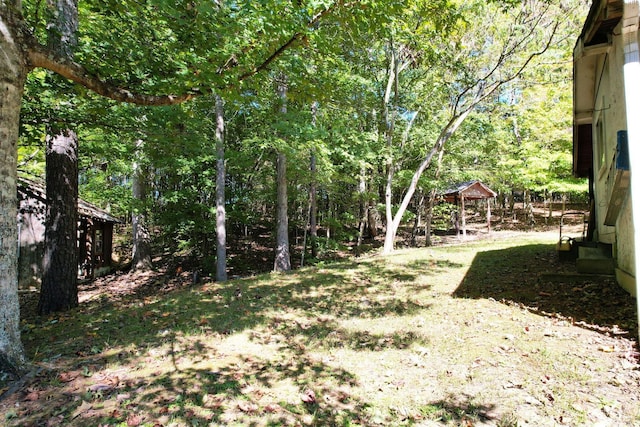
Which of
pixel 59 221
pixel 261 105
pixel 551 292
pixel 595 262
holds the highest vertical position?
pixel 261 105

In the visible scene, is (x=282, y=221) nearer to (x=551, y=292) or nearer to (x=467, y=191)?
(x=551, y=292)

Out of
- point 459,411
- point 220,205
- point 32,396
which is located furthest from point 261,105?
point 459,411

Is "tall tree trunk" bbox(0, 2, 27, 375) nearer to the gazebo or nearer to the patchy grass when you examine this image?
the patchy grass

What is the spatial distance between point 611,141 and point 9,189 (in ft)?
28.2

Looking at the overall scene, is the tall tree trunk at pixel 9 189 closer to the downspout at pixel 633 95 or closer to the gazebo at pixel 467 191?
the downspout at pixel 633 95

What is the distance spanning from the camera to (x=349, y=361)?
159 inches

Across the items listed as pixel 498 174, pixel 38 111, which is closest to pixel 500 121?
pixel 498 174

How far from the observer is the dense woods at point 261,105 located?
15.2 feet

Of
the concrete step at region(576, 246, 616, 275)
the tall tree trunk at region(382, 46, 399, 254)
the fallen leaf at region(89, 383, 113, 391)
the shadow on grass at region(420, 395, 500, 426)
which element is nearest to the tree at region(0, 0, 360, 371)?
the fallen leaf at region(89, 383, 113, 391)

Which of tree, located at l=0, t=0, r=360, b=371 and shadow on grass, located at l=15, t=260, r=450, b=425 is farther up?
tree, located at l=0, t=0, r=360, b=371

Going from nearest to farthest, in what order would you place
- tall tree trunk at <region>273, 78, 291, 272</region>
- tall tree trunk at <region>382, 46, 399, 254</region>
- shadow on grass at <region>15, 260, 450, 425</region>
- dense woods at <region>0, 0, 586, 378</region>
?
shadow on grass at <region>15, 260, 450, 425</region>
dense woods at <region>0, 0, 586, 378</region>
tall tree trunk at <region>273, 78, 291, 272</region>
tall tree trunk at <region>382, 46, 399, 254</region>

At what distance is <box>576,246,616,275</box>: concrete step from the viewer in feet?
20.7

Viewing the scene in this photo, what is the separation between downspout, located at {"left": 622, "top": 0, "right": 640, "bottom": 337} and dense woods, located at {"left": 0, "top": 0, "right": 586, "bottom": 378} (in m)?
2.80

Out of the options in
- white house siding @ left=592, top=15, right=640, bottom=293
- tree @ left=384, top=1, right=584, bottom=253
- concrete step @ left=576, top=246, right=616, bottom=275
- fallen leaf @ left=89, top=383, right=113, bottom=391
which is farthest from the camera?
tree @ left=384, top=1, right=584, bottom=253
